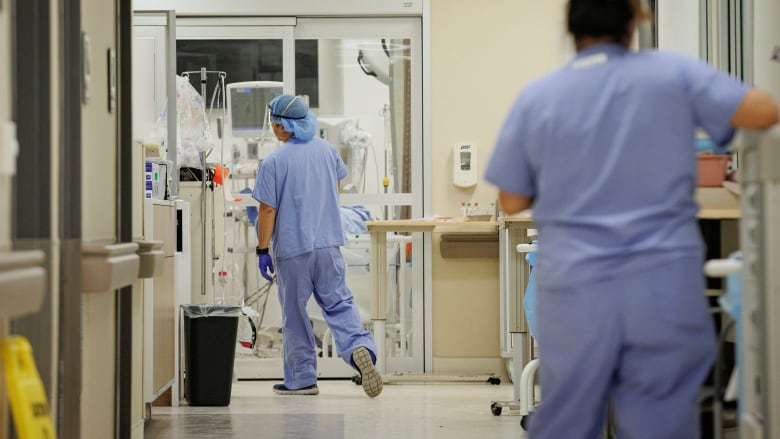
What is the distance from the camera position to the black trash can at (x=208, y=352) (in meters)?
5.27

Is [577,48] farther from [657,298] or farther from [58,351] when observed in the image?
[58,351]

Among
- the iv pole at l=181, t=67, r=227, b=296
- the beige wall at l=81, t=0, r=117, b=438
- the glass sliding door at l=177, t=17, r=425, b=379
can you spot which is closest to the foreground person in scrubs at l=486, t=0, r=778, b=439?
the beige wall at l=81, t=0, r=117, b=438

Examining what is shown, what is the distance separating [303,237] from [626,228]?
3515mm

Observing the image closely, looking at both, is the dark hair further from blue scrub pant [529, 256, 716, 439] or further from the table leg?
the table leg

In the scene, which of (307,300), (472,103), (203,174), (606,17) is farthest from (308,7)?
(606,17)

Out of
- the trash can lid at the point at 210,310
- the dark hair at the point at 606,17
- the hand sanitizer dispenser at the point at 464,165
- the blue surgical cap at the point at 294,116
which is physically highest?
the blue surgical cap at the point at 294,116

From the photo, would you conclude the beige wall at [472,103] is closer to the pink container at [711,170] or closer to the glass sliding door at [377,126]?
the glass sliding door at [377,126]

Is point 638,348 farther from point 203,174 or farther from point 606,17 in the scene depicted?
point 203,174

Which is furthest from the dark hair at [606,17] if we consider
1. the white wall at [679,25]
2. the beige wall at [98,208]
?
the white wall at [679,25]

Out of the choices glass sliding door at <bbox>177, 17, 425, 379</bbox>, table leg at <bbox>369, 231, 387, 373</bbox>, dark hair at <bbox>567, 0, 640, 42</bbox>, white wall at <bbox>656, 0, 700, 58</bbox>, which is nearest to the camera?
dark hair at <bbox>567, 0, 640, 42</bbox>

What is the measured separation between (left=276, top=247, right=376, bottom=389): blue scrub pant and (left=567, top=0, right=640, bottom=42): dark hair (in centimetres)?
346

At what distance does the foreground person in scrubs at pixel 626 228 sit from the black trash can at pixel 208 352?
329cm

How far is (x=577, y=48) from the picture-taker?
2.24 m

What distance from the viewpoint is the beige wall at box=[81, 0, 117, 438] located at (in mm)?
3041
